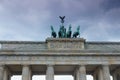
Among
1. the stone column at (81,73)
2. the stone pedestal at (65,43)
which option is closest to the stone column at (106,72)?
the stone column at (81,73)

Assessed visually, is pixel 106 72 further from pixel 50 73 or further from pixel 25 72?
pixel 25 72

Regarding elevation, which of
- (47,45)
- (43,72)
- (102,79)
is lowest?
(102,79)

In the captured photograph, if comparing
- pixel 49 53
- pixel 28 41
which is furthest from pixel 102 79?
pixel 28 41

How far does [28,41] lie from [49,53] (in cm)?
384

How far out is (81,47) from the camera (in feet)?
115

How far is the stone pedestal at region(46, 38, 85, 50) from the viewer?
34.8m

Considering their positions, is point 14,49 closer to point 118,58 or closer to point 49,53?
point 49,53

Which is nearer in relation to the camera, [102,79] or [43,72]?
[102,79]

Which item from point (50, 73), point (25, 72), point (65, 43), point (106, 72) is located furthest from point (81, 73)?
point (25, 72)

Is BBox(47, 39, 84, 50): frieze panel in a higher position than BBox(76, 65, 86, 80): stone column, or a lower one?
higher

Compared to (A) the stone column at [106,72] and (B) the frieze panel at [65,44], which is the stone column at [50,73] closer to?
(B) the frieze panel at [65,44]

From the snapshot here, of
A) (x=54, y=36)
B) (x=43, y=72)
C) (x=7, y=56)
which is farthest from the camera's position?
(x=43, y=72)

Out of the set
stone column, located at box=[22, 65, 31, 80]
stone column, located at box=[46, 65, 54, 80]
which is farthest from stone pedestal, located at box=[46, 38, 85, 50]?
stone column, located at box=[22, 65, 31, 80]

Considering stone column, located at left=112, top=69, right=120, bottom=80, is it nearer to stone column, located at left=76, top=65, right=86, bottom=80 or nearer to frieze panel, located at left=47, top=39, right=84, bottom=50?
stone column, located at left=76, top=65, right=86, bottom=80
